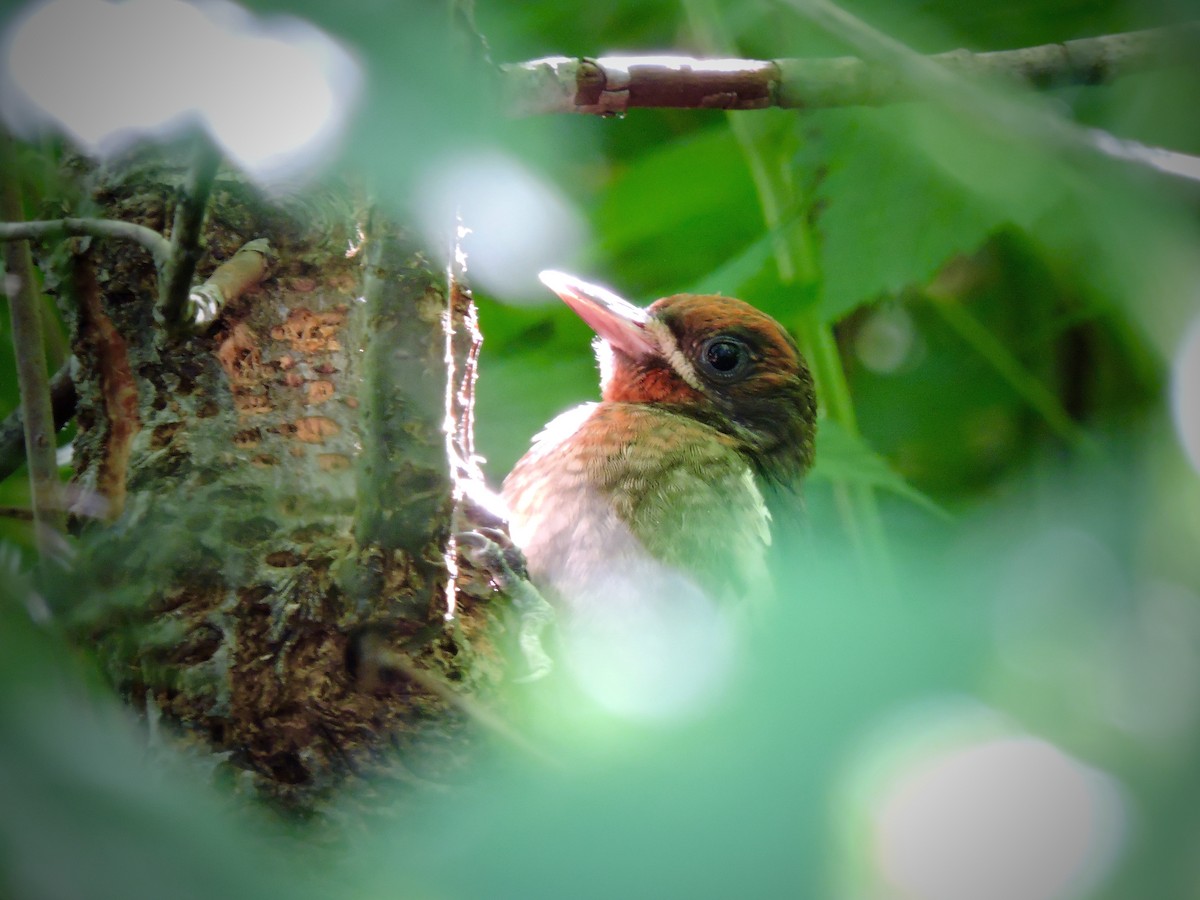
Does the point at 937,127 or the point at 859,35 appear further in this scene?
the point at 937,127

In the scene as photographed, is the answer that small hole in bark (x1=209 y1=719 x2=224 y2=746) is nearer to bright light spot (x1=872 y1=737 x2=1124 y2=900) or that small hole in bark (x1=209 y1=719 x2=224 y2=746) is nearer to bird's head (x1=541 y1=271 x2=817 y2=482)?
bright light spot (x1=872 y1=737 x2=1124 y2=900)

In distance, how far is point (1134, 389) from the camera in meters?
2.78

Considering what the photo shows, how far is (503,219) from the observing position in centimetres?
148

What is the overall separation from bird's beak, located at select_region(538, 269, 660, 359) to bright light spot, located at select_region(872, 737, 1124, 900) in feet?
6.37

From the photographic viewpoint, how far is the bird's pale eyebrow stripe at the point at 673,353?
2.81 metres

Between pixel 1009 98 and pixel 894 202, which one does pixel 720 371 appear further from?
pixel 1009 98

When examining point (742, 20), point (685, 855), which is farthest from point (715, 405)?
point (685, 855)

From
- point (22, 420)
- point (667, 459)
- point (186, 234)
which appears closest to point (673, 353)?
point (667, 459)

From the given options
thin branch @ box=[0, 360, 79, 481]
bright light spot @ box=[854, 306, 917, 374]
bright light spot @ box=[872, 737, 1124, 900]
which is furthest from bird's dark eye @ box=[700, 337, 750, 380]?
bright light spot @ box=[872, 737, 1124, 900]

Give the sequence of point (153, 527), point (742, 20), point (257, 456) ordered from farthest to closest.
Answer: point (742, 20)
point (257, 456)
point (153, 527)

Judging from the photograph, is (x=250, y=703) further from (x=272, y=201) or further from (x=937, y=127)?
(x=937, y=127)

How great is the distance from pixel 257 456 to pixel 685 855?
102 centimetres

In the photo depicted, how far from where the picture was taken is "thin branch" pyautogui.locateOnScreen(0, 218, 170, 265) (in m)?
1.17

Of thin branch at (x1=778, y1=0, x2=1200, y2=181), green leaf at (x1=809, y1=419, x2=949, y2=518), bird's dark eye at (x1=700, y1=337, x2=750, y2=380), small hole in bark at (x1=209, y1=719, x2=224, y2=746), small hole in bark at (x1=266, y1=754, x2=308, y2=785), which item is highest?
bird's dark eye at (x1=700, y1=337, x2=750, y2=380)
